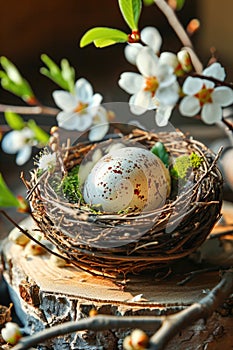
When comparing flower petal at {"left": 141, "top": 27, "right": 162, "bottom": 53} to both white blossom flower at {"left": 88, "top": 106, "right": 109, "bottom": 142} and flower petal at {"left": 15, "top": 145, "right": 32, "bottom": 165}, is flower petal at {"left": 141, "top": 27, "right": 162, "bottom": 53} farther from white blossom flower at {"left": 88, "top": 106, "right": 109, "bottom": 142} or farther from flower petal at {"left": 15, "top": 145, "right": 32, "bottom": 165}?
flower petal at {"left": 15, "top": 145, "right": 32, "bottom": 165}

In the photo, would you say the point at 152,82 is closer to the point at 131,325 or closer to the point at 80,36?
the point at 131,325

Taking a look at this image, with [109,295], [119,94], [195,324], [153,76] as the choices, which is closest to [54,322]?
[109,295]

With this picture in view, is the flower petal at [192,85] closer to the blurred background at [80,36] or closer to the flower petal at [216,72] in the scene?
the flower petal at [216,72]

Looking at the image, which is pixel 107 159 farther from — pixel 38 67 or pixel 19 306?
pixel 38 67

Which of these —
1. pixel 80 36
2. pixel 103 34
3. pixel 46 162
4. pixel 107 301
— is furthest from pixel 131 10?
pixel 80 36

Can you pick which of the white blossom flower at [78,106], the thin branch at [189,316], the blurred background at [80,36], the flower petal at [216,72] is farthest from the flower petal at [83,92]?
the blurred background at [80,36]

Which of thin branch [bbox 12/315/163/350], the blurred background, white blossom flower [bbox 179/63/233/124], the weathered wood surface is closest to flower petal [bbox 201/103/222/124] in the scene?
white blossom flower [bbox 179/63/233/124]
